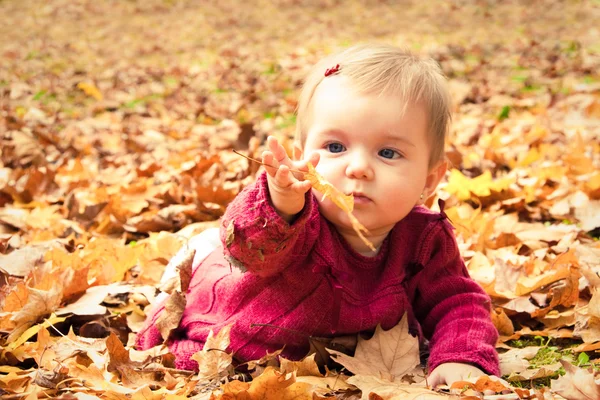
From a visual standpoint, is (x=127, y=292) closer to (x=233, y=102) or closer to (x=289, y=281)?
(x=289, y=281)

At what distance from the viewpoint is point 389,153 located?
1.79 metres

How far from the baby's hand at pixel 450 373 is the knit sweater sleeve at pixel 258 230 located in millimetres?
516

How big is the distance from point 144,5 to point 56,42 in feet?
11.7

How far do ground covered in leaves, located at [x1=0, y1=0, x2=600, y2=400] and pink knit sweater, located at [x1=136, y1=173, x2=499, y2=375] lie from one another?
9cm

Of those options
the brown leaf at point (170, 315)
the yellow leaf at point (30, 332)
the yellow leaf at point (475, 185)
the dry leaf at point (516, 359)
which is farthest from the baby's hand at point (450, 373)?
the yellow leaf at point (475, 185)

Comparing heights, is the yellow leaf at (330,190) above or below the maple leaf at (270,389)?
above

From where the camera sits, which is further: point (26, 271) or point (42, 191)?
point (42, 191)

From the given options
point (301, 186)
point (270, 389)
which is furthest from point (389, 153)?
point (270, 389)

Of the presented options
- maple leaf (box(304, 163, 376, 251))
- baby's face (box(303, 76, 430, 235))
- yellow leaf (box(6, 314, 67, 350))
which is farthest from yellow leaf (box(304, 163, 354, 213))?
yellow leaf (box(6, 314, 67, 350))

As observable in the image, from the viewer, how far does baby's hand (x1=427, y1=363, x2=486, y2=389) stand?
1748 mm

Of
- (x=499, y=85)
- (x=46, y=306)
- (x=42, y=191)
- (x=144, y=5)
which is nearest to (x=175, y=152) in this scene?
(x=42, y=191)

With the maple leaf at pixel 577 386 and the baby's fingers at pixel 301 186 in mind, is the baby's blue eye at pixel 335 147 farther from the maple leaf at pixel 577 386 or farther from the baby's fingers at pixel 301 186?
the maple leaf at pixel 577 386

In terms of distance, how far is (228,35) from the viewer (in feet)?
38.0

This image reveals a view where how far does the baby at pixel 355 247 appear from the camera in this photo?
1721 mm
